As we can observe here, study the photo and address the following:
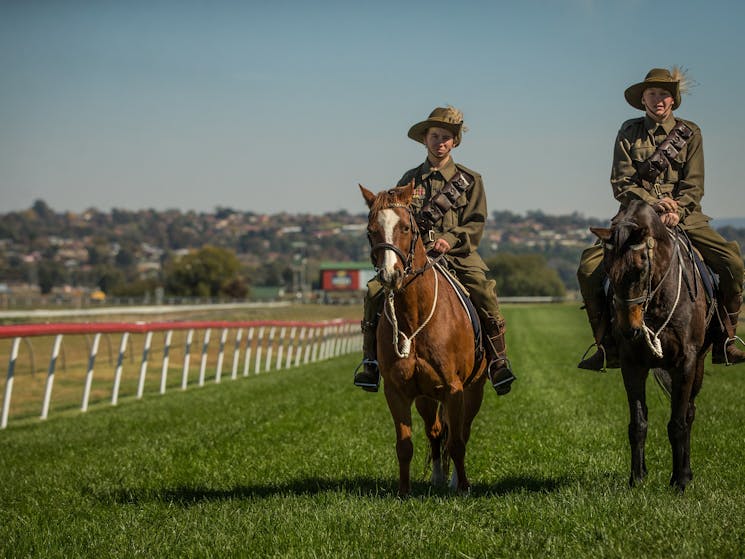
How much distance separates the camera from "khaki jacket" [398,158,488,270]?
9.40m

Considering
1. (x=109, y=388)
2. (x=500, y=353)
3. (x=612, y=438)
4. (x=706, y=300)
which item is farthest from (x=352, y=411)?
(x=109, y=388)

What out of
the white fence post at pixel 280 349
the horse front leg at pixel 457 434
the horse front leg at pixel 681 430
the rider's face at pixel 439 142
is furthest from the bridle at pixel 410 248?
the white fence post at pixel 280 349

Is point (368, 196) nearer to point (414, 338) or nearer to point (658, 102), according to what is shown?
point (414, 338)

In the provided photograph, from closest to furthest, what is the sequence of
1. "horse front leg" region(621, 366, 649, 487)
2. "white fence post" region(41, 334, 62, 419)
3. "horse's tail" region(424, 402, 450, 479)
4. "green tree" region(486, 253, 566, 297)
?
"horse front leg" region(621, 366, 649, 487), "horse's tail" region(424, 402, 450, 479), "white fence post" region(41, 334, 62, 419), "green tree" region(486, 253, 566, 297)

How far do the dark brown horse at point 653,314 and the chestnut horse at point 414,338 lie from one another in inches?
50.3

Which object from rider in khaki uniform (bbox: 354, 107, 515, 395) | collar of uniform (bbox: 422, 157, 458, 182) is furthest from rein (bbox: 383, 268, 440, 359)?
collar of uniform (bbox: 422, 157, 458, 182)

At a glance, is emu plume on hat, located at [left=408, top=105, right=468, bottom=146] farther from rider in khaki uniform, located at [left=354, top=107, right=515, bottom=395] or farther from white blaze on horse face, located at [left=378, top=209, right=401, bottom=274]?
white blaze on horse face, located at [left=378, top=209, right=401, bottom=274]

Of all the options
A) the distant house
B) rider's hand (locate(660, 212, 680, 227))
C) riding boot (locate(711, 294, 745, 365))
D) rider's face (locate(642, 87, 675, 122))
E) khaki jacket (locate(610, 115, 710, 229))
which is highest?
rider's face (locate(642, 87, 675, 122))

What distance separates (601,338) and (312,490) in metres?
2.66

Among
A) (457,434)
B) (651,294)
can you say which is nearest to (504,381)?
(457,434)

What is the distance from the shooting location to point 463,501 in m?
7.82

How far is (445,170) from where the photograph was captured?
30.8 ft

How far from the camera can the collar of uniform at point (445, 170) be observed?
30.8ft

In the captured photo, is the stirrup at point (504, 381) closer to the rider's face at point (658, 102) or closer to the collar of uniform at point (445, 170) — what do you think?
the collar of uniform at point (445, 170)
